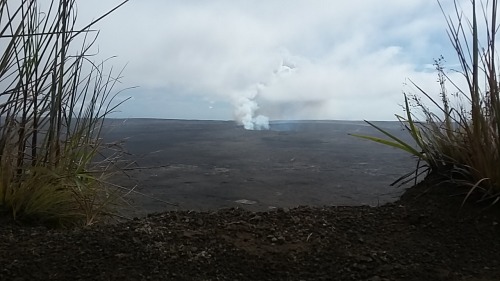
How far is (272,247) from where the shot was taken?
1700mm

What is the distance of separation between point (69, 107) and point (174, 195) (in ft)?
2.53

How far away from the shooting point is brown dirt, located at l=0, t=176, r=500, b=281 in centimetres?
152

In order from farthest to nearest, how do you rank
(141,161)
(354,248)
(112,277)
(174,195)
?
(141,161) < (174,195) < (354,248) < (112,277)

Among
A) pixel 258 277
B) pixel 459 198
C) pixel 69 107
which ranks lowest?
pixel 258 277

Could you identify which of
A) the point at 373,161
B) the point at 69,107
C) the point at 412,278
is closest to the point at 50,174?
the point at 69,107

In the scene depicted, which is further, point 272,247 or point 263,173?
point 263,173

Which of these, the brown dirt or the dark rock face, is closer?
the brown dirt

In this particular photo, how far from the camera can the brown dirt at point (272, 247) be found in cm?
152

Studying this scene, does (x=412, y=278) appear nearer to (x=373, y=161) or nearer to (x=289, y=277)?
(x=289, y=277)

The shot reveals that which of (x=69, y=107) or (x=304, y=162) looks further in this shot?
(x=304, y=162)

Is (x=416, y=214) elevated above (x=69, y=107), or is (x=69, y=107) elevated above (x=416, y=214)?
(x=69, y=107)

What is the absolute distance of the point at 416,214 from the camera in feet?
6.58

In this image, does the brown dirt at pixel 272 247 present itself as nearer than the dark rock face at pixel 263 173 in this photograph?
Yes

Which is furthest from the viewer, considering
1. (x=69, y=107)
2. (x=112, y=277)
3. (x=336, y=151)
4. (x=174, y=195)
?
(x=336, y=151)
